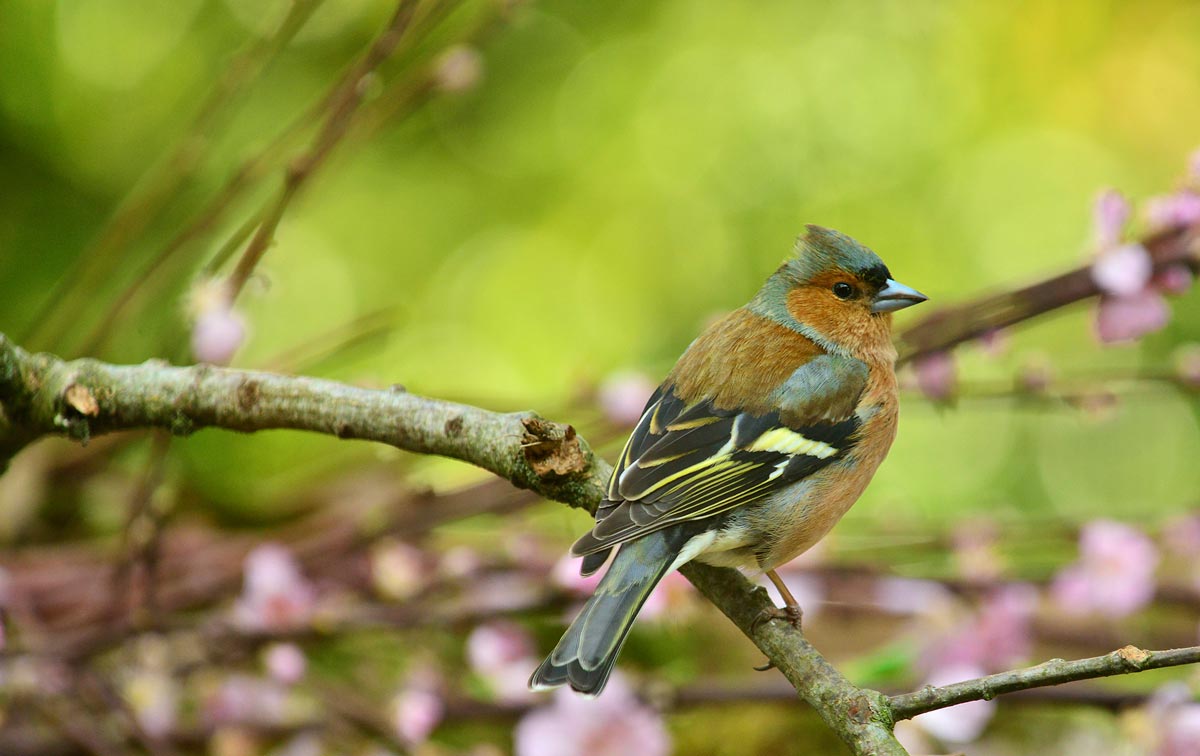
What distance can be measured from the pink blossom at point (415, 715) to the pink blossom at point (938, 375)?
3.97 ft

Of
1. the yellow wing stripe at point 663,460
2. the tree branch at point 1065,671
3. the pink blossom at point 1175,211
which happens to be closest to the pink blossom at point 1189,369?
the pink blossom at point 1175,211

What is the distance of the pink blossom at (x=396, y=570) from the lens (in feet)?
8.22

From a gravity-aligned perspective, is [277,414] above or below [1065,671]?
above

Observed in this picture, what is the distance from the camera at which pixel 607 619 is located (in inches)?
66.6

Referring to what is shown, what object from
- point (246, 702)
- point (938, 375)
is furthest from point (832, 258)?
point (246, 702)

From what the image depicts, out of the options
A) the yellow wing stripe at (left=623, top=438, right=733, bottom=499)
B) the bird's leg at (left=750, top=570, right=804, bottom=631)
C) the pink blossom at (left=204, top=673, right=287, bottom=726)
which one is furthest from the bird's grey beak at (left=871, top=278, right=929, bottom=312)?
the pink blossom at (left=204, top=673, right=287, bottom=726)

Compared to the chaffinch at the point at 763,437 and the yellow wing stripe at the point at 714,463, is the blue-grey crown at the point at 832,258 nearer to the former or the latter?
the chaffinch at the point at 763,437

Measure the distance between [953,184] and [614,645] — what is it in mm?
4768

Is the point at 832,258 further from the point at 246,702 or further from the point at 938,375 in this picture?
the point at 246,702

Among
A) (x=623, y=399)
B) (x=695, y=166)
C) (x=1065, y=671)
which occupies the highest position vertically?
(x=695, y=166)

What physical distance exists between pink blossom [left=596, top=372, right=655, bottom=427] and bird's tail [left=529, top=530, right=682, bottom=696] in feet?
2.73

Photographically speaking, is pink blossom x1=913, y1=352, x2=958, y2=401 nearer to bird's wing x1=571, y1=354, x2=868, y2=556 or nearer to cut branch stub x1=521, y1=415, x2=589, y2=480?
bird's wing x1=571, y1=354, x2=868, y2=556

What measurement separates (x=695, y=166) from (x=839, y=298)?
3.77 meters

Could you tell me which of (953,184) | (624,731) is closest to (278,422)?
(624,731)
